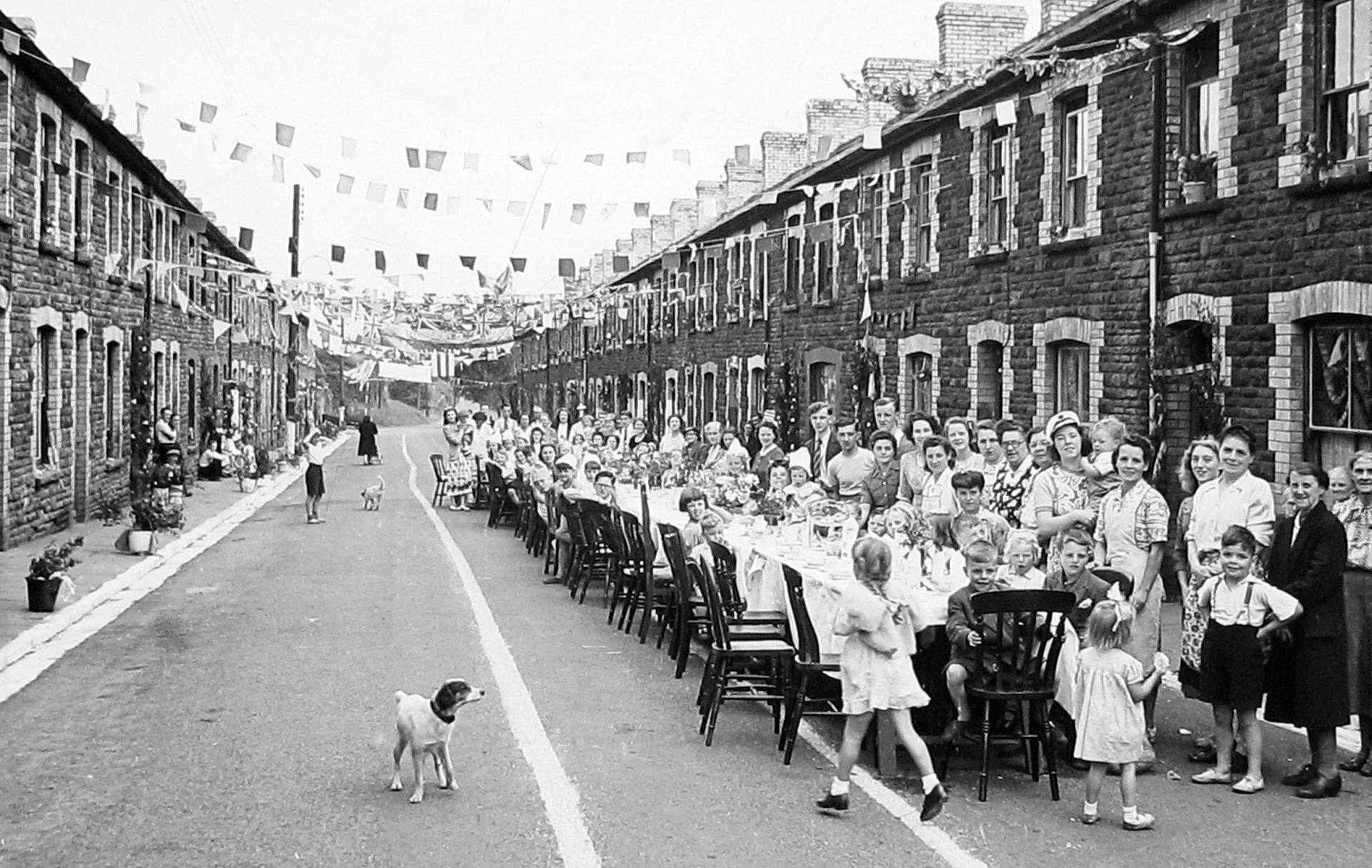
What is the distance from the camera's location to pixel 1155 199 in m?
15.6

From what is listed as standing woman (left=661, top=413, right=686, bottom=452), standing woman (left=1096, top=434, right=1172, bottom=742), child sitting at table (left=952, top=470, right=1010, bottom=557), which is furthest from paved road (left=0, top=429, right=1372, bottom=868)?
standing woman (left=661, top=413, right=686, bottom=452)

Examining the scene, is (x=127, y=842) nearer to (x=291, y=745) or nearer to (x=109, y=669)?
(x=291, y=745)

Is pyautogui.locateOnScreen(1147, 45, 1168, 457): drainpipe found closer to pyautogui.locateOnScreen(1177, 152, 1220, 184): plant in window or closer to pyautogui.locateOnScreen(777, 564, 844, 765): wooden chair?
pyautogui.locateOnScreen(1177, 152, 1220, 184): plant in window

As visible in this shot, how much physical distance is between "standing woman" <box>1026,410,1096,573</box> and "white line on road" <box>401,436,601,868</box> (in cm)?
357

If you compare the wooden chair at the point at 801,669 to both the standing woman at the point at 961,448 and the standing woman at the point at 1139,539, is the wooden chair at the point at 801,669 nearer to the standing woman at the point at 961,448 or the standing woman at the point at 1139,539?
the standing woman at the point at 1139,539

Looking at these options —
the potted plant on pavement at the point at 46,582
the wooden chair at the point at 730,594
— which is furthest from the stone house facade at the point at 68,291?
the wooden chair at the point at 730,594

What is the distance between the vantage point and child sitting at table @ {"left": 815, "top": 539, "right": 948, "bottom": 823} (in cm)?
738

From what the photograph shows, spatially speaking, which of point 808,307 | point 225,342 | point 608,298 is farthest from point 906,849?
point 608,298

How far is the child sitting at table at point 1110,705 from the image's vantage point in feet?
23.1

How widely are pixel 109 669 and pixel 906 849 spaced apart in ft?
23.2

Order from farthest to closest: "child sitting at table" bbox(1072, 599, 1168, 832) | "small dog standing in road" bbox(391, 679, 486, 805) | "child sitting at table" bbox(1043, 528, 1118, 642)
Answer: "child sitting at table" bbox(1043, 528, 1118, 642) < "small dog standing in road" bbox(391, 679, 486, 805) < "child sitting at table" bbox(1072, 599, 1168, 832)

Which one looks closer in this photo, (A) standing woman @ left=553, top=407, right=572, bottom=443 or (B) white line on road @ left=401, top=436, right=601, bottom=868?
(B) white line on road @ left=401, top=436, right=601, bottom=868

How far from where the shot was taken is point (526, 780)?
7.77 meters

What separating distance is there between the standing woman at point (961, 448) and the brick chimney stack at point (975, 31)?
14.2 meters
